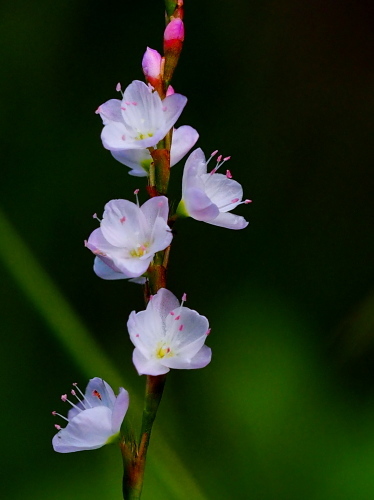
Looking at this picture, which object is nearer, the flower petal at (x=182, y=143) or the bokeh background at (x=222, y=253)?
the flower petal at (x=182, y=143)

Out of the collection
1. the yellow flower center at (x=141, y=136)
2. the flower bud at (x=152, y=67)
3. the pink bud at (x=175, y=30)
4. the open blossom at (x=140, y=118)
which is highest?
the pink bud at (x=175, y=30)

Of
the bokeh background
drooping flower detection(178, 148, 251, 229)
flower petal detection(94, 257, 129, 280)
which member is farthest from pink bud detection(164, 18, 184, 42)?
the bokeh background

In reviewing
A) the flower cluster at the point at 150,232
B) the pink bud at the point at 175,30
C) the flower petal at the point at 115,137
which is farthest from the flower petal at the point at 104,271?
the pink bud at the point at 175,30

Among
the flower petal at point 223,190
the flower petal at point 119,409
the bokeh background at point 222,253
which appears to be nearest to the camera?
the flower petal at point 119,409

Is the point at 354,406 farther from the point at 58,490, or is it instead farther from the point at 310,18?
the point at 310,18

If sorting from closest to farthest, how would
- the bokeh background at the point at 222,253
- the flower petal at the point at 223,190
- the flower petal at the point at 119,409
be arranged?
1. the flower petal at the point at 119,409
2. the flower petal at the point at 223,190
3. the bokeh background at the point at 222,253

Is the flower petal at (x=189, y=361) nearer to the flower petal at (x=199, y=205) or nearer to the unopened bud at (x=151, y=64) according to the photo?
the flower petal at (x=199, y=205)

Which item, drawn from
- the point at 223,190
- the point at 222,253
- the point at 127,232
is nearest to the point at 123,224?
the point at 127,232

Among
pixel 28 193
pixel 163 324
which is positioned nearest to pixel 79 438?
pixel 163 324

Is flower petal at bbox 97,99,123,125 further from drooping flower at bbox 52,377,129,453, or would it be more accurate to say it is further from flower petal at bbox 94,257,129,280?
drooping flower at bbox 52,377,129,453
